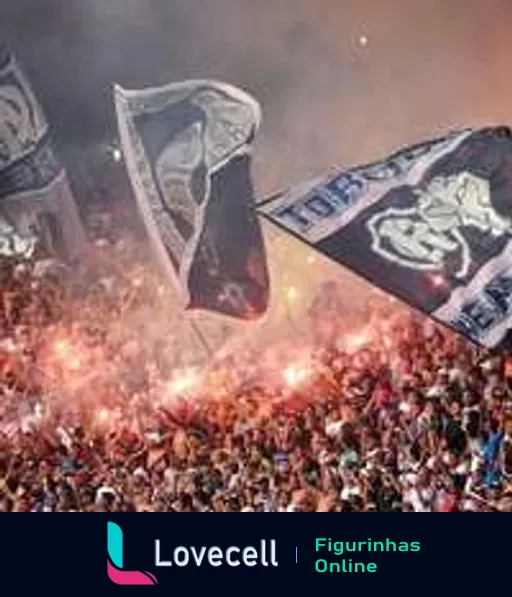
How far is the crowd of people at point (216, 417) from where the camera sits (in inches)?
330

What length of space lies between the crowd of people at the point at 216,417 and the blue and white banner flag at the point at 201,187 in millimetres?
273

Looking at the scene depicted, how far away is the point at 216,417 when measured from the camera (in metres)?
8.78

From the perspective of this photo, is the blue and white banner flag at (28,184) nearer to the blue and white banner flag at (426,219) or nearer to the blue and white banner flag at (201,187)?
the blue and white banner flag at (201,187)

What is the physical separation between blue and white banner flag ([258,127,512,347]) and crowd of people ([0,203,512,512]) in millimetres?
267

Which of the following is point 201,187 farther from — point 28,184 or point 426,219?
point 426,219

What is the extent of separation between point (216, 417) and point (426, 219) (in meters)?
1.80

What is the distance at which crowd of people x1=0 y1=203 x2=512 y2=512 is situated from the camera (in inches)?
330
